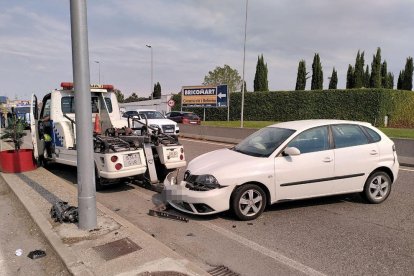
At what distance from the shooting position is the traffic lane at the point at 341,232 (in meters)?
4.21

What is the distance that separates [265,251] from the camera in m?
4.53

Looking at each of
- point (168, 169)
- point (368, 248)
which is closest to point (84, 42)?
point (168, 169)

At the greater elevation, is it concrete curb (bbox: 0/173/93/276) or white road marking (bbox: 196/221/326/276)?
concrete curb (bbox: 0/173/93/276)

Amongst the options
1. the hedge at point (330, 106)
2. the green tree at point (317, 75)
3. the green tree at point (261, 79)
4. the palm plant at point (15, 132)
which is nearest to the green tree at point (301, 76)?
the green tree at point (317, 75)

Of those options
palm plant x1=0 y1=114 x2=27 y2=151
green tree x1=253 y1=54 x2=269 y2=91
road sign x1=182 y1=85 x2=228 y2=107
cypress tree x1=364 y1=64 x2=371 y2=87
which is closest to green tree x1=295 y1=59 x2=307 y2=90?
green tree x1=253 y1=54 x2=269 y2=91

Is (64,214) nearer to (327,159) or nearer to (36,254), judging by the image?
(36,254)

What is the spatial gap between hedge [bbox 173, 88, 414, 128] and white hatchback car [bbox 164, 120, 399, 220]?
27650mm

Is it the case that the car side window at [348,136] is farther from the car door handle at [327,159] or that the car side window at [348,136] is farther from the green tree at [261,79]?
the green tree at [261,79]

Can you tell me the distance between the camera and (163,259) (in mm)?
3992

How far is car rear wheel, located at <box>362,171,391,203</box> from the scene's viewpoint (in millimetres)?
6457

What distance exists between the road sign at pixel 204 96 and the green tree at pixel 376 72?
19544mm

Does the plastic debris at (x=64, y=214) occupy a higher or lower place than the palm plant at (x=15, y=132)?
lower

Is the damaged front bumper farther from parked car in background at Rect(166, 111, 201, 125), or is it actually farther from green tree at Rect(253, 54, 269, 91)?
green tree at Rect(253, 54, 269, 91)

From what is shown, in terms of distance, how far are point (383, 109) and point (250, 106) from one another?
43.8 feet
